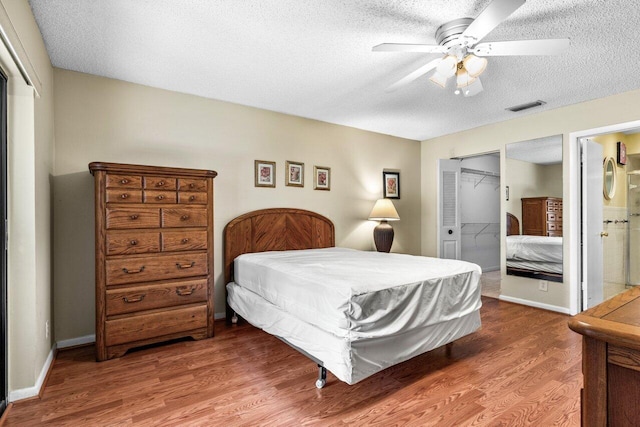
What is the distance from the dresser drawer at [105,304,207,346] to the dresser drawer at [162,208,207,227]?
699 mm

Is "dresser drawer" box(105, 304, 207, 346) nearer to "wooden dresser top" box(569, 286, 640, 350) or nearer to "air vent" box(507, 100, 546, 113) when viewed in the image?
"wooden dresser top" box(569, 286, 640, 350)

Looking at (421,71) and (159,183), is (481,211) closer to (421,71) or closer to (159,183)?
(421,71)

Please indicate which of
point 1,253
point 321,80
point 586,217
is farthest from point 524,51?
point 1,253

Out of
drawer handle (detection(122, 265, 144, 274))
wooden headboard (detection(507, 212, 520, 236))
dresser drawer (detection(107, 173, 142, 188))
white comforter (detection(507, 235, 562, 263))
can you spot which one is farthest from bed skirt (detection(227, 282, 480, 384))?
wooden headboard (detection(507, 212, 520, 236))

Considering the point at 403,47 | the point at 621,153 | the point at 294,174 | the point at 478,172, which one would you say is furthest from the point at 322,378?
the point at 478,172

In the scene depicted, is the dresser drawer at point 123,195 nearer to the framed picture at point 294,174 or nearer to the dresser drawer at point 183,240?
the dresser drawer at point 183,240

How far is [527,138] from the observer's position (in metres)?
4.13

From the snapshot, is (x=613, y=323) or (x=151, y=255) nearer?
(x=613, y=323)

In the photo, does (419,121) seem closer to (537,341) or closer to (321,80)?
(321,80)

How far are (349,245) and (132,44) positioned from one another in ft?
10.6

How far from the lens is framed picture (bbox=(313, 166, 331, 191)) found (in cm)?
429

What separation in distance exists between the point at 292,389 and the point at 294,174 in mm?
2534

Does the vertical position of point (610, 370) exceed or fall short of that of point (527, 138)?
it falls short

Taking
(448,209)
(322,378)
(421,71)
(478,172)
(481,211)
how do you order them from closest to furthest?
(322,378)
(421,71)
(448,209)
(478,172)
(481,211)
